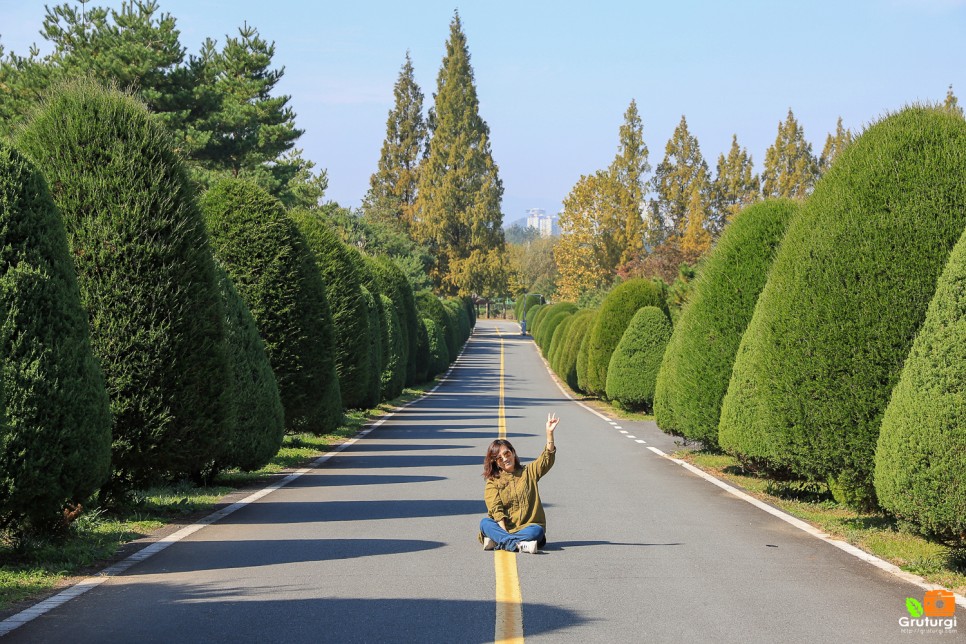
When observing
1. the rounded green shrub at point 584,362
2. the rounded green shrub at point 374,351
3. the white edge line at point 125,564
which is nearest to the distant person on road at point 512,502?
the white edge line at point 125,564

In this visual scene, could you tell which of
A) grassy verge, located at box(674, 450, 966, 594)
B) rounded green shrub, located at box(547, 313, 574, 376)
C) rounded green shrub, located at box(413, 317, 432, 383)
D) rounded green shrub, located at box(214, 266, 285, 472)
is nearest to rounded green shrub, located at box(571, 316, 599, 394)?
rounded green shrub, located at box(413, 317, 432, 383)

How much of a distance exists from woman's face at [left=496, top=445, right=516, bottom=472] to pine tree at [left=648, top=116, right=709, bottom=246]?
80273 millimetres

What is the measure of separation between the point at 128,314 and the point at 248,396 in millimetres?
3415

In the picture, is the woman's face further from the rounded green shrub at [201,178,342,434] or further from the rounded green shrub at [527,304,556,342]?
the rounded green shrub at [527,304,556,342]

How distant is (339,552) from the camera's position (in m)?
8.88

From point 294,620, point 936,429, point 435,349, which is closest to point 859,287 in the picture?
point 936,429

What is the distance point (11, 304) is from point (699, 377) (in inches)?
454

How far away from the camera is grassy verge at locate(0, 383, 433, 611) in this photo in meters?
7.53

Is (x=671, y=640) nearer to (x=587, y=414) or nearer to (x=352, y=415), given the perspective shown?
(x=352, y=415)

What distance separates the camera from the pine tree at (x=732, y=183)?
8850 cm

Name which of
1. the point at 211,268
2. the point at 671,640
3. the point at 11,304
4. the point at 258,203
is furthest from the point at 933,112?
the point at 258,203

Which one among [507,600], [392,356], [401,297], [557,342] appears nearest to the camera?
[507,600]

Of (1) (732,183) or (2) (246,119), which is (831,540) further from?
(1) (732,183)

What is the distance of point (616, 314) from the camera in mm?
36500
